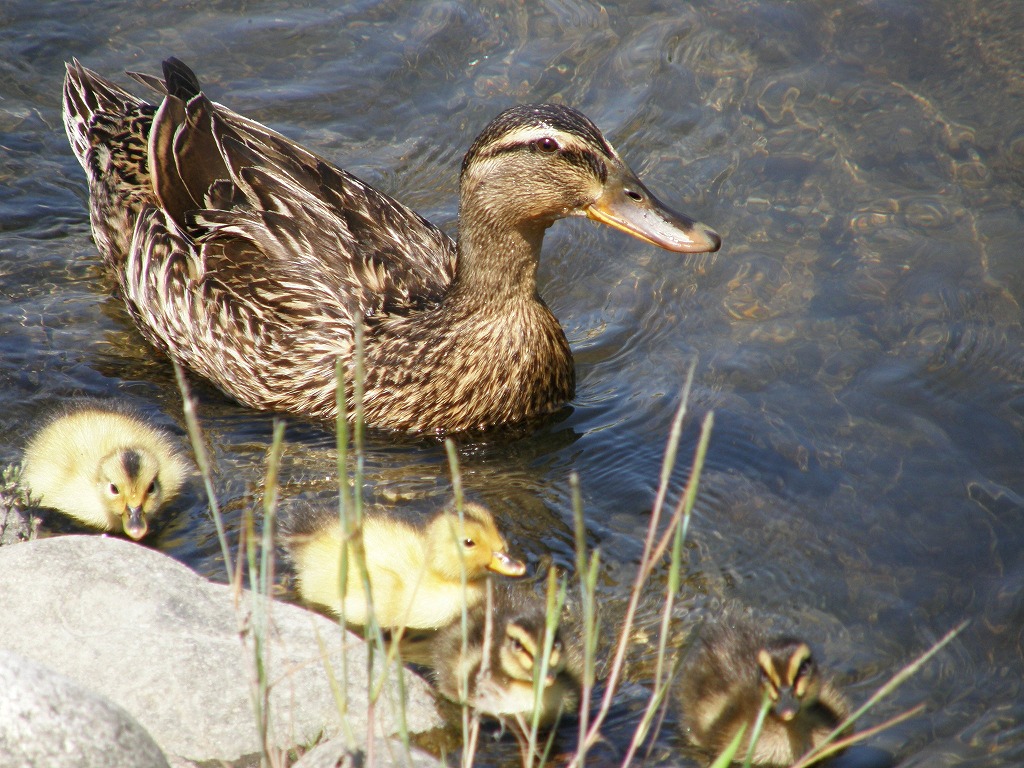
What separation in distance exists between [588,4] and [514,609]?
5048 mm

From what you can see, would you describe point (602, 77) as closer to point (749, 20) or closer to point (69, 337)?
point (749, 20)

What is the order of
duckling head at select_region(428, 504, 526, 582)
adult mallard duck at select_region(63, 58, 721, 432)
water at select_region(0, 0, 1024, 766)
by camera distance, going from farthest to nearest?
1. adult mallard duck at select_region(63, 58, 721, 432)
2. water at select_region(0, 0, 1024, 766)
3. duckling head at select_region(428, 504, 526, 582)

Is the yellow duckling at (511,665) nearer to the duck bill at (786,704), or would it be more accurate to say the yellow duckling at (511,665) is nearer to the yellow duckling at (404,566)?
the yellow duckling at (404,566)

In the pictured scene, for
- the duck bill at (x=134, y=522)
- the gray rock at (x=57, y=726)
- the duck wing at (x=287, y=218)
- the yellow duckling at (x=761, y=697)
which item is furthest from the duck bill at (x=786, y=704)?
the duck wing at (x=287, y=218)

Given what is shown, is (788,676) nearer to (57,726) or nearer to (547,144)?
(57,726)

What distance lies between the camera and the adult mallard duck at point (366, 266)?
482 cm

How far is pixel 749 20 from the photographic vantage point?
7.26m

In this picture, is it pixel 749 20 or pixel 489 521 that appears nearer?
pixel 489 521

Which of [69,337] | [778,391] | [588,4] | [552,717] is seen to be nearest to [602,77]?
[588,4]

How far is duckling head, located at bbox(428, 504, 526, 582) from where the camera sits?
3.94 meters

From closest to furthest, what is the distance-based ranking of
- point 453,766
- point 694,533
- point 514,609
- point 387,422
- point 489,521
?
point 453,766 < point 514,609 < point 489,521 < point 694,533 < point 387,422

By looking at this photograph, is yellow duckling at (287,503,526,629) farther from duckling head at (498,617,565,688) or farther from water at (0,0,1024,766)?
duckling head at (498,617,565,688)

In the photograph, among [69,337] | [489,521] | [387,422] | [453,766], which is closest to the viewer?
[453,766]

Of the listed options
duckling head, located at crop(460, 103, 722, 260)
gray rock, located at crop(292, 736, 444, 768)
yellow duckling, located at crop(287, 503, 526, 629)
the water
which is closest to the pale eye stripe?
duckling head, located at crop(460, 103, 722, 260)
